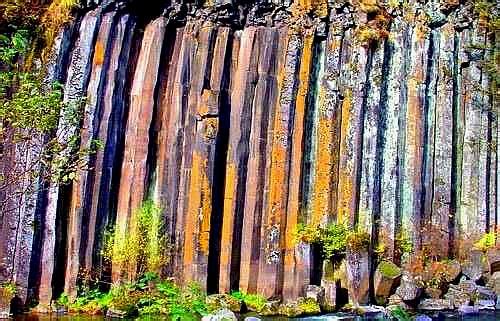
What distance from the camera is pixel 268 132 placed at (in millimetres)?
19438

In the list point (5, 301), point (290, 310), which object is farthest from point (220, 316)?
point (5, 301)

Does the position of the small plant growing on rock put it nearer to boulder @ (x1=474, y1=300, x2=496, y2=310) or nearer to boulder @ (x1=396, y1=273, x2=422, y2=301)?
boulder @ (x1=474, y1=300, x2=496, y2=310)

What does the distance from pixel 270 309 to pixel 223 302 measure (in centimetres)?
117

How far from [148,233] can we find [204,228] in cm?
152

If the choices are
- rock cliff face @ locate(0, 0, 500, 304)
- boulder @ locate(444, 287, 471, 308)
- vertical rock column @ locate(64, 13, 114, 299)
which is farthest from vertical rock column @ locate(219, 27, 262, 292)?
boulder @ locate(444, 287, 471, 308)

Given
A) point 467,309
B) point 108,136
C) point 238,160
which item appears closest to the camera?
point 467,309

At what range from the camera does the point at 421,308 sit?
17.3m

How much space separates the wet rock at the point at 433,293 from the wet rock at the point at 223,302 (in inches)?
192

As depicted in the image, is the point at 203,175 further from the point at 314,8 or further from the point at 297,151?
the point at 314,8

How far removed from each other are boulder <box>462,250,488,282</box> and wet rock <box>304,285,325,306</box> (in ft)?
13.5

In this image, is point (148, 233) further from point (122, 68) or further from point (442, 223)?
point (442, 223)

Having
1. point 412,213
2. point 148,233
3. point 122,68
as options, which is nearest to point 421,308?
point 412,213

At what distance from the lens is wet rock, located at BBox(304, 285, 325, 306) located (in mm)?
17328

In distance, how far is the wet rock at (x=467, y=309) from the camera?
16.7 m
